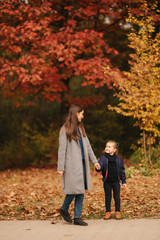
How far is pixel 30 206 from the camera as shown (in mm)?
6875

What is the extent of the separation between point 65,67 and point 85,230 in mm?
7344

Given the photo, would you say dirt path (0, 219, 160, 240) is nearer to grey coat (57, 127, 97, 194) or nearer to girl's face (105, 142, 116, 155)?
grey coat (57, 127, 97, 194)

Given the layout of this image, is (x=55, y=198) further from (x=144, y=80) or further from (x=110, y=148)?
(x=144, y=80)

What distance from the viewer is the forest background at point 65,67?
31.3ft

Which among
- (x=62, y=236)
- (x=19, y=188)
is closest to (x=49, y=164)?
(x=19, y=188)

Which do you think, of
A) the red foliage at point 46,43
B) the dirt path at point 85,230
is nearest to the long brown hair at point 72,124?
the dirt path at point 85,230

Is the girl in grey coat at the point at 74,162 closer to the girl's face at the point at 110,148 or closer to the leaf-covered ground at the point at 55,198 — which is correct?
the girl's face at the point at 110,148

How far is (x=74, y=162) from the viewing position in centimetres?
511

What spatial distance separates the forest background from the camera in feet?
31.3

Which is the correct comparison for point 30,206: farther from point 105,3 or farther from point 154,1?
point 154,1

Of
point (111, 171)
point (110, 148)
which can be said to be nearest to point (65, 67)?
point (110, 148)

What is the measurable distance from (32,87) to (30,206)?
565cm

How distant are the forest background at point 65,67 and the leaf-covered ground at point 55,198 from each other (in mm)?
1990

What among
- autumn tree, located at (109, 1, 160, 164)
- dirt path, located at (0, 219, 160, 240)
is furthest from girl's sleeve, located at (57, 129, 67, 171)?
autumn tree, located at (109, 1, 160, 164)
